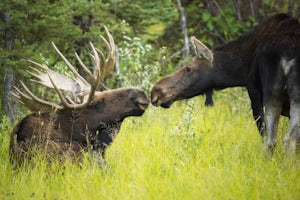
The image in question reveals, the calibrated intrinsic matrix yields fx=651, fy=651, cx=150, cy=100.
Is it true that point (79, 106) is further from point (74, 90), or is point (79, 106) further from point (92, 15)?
point (92, 15)

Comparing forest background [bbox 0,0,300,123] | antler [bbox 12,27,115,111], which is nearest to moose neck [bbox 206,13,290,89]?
antler [bbox 12,27,115,111]

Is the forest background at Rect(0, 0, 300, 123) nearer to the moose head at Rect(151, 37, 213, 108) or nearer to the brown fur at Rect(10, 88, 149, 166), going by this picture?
the brown fur at Rect(10, 88, 149, 166)

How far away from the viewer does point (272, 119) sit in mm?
6465

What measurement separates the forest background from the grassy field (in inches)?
45.9

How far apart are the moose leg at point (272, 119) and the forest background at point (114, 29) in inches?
120

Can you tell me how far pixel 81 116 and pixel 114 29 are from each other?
10.6 ft

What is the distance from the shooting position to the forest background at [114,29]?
8.27m

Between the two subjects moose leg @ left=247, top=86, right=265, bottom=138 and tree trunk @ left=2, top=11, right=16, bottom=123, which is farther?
tree trunk @ left=2, top=11, right=16, bottom=123

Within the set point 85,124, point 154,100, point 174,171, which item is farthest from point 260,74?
point 85,124

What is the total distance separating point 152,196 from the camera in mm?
5426

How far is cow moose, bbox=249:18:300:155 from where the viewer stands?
621 cm

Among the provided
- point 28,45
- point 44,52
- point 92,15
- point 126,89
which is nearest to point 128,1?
point 92,15

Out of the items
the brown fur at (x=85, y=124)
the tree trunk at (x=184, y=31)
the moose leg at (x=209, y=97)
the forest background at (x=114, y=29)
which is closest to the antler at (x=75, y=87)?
the brown fur at (x=85, y=124)

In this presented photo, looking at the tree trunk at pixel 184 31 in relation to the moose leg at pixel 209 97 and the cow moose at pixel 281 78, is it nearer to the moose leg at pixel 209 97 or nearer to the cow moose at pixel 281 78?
the moose leg at pixel 209 97
